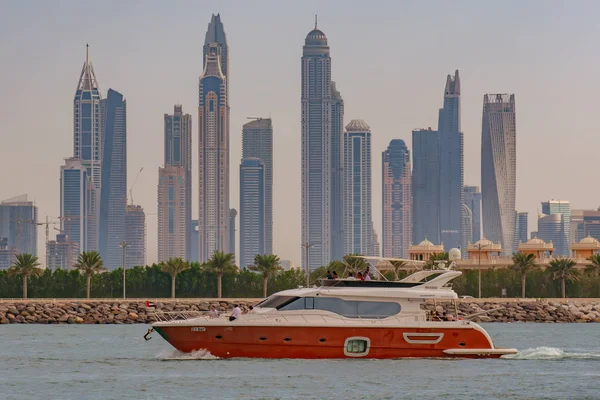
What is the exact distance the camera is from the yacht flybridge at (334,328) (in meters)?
49.4

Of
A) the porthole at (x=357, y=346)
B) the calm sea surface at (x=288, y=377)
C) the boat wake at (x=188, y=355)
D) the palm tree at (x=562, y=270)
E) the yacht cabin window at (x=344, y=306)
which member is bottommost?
the calm sea surface at (x=288, y=377)

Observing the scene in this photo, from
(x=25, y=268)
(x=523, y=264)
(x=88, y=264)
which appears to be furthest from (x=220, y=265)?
(x=523, y=264)

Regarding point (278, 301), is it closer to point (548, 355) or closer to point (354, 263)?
point (548, 355)

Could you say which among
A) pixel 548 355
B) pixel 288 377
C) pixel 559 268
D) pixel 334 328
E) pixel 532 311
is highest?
pixel 559 268

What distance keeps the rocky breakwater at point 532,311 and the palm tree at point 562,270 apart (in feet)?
39.7

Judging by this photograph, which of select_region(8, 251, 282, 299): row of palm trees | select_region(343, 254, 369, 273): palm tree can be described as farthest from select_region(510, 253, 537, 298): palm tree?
select_region(8, 251, 282, 299): row of palm trees

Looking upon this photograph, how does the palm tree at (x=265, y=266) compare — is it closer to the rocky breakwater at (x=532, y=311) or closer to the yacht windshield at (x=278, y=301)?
the rocky breakwater at (x=532, y=311)

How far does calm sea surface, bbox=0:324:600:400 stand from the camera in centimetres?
4306

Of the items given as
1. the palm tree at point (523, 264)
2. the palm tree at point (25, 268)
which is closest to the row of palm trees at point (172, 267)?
the palm tree at point (25, 268)

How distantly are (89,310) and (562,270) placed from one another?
1800 inches

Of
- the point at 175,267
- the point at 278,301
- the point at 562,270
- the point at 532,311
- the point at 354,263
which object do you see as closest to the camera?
the point at 278,301

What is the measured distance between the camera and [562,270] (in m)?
127

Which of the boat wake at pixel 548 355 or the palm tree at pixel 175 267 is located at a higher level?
the palm tree at pixel 175 267

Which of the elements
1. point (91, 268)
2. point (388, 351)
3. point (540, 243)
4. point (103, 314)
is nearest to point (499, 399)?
point (388, 351)
